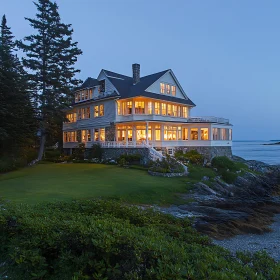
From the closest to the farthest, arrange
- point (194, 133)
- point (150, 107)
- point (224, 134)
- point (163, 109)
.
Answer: point (150, 107), point (163, 109), point (194, 133), point (224, 134)

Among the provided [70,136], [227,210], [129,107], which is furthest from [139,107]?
[227,210]

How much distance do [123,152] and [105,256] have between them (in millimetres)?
23086

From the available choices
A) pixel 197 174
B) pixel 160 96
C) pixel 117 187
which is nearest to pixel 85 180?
pixel 117 187

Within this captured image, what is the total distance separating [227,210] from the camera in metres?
13.0

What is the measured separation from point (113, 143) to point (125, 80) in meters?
9.95

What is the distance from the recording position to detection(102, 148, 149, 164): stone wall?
24867 mm

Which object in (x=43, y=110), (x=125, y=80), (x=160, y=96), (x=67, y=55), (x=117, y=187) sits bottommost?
(x=117, y=187)

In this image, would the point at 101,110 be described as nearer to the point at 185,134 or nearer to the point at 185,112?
the point at 185,134

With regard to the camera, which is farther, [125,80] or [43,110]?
[125,80]

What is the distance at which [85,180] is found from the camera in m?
17.1

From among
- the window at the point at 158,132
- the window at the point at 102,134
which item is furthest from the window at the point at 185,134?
the window at the point at 102,134

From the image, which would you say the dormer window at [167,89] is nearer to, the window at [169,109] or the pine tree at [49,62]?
the window at [169,109]

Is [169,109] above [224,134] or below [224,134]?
above

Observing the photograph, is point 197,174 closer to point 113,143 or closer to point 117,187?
point 117,187
